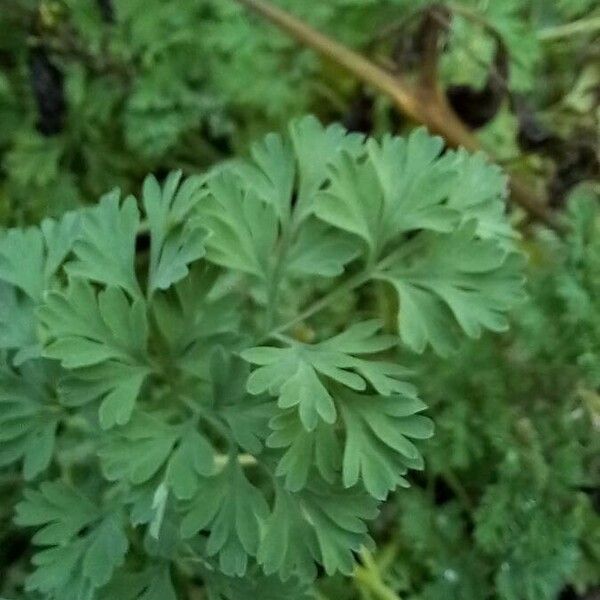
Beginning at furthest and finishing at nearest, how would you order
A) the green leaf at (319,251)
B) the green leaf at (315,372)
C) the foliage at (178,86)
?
the foliage at (178,86) → the green leaf at (319,251) → the green leaf at (315,372)

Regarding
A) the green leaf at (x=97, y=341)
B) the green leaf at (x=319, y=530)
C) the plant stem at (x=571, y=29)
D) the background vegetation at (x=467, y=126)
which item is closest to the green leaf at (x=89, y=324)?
the green leaf at (x=97, y=341)

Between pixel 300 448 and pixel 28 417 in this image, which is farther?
pixel 28 417

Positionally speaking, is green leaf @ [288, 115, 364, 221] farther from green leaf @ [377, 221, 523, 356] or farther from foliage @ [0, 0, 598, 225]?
foliage @ [0, 0, 598, 225]

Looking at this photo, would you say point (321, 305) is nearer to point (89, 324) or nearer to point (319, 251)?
point (319, 251)

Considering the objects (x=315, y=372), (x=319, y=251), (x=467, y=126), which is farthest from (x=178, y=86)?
A: (x=315, y=372)

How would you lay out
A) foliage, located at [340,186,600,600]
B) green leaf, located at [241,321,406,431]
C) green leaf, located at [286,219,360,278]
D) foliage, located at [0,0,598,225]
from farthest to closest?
foliage, located at [0,0,598,225] → foliage, located at [340,186,600,600] → green leaf, located at [286,219,360,278] → green leaf, located at [241,321,406,431]

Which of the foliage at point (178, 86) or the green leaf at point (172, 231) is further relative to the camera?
the foliage at point (178, 86)

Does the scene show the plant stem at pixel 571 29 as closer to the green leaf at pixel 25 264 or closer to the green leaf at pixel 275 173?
the green leaf at pixel 275 173

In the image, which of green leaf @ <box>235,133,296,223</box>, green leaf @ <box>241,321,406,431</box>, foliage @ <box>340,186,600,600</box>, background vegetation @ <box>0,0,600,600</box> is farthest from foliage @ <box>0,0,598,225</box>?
green leaf @ <box>241,321,406,431</box>
